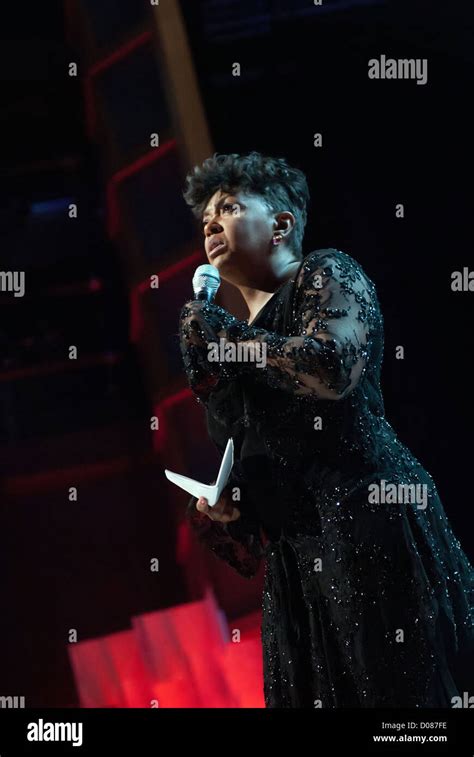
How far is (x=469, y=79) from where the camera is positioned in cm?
223

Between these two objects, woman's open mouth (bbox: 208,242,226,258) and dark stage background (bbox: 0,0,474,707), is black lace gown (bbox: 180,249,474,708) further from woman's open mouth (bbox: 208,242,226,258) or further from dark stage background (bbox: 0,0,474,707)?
dark stage background (bbox: 0,0,474,707)

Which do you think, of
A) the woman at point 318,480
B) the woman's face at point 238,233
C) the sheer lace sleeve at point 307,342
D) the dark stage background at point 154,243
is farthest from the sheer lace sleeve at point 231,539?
the dark stage background at point 154,243

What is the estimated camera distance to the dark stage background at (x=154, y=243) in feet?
7.30

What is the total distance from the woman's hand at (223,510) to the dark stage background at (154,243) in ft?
2.44

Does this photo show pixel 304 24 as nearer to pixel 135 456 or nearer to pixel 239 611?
pixel 135 456

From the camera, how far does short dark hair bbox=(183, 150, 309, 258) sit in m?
1.61

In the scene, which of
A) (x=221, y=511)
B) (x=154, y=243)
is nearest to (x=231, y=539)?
(x=221, y=511)

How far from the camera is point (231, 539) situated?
5.44 ft

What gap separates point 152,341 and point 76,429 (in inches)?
12.6

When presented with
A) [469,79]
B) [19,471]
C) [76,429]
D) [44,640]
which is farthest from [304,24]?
[44,640]

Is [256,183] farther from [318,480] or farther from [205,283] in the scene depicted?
[318,480]

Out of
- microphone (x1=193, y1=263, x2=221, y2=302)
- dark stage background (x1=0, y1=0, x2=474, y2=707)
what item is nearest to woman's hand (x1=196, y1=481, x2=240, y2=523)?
microphone (x1=193, y1=263, x2=221, y2=302)

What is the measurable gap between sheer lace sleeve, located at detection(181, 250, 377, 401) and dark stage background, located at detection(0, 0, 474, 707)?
2.58 feet

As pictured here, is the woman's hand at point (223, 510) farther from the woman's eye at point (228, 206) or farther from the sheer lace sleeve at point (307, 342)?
the woman's eye at point (228, 206)
